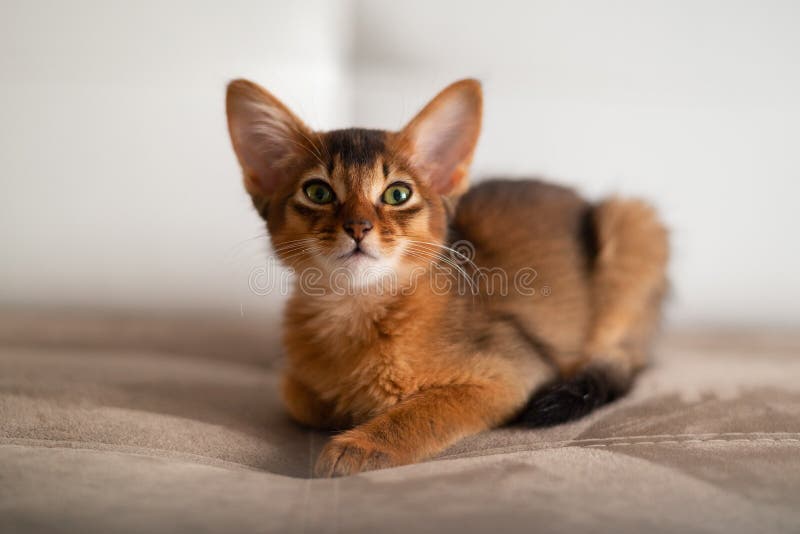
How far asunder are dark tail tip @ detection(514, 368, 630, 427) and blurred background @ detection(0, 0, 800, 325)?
772 mm

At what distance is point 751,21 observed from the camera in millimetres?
2027

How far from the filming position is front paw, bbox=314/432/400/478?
99cm

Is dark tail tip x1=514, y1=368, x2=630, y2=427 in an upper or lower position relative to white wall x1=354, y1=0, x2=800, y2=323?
lower

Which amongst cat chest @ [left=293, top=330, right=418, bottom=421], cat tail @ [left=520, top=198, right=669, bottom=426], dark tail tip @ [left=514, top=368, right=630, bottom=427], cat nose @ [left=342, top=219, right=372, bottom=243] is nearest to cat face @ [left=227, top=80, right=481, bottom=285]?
cat nose @ [left=342, top=219, right=372, bottom=243]

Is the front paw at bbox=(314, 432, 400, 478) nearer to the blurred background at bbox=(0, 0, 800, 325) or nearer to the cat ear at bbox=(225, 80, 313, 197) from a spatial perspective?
the cat ear at bbox=(225, 80, 313, 197)

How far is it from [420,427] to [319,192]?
511mm

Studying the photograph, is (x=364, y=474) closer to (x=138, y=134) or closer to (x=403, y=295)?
(x=403, y=295)

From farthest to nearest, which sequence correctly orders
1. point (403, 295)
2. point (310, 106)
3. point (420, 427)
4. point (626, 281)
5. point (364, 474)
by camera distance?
point (310, 106) → point (626, 281) → point (403, 295) → point (420, 427) → point (364, 474)

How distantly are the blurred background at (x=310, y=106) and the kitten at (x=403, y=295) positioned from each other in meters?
0.61

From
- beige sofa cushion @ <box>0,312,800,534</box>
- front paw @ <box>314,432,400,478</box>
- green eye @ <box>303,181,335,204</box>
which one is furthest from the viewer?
green eye @ <box>303,181,335,204</box>

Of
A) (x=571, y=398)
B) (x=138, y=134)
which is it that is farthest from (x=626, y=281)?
(x=138, y=134)

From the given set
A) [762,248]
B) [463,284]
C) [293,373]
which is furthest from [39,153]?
[762,248]

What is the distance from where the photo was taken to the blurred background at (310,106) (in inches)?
77.3

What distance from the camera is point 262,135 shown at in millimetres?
1374
